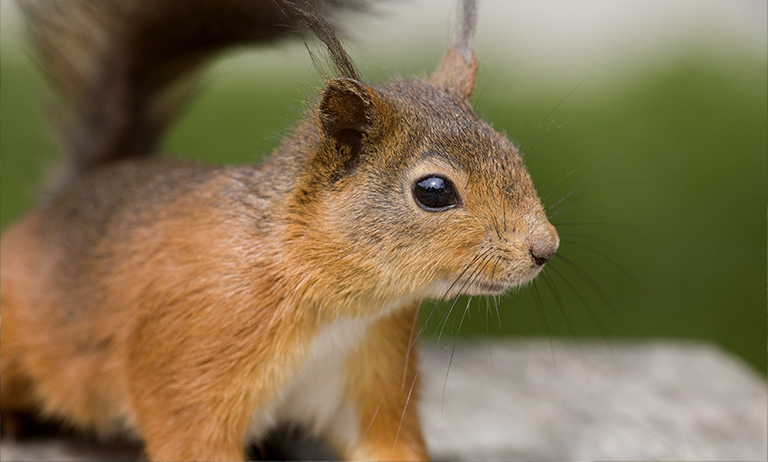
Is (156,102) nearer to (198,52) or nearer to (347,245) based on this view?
(198,52)

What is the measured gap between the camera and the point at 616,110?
3.03 meters

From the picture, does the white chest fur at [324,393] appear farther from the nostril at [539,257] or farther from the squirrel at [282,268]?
the nostril at [539,257]

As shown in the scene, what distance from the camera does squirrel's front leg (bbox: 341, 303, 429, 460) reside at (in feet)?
4.78

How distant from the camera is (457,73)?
4.87 ft

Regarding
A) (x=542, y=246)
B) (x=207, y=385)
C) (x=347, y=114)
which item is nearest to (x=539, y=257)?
(x=542, y=246)

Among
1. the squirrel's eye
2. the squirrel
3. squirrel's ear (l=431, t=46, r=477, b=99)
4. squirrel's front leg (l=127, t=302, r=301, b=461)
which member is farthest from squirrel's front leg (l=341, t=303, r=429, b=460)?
squirrel's ear (l=431, t=46, r=477, b=99)

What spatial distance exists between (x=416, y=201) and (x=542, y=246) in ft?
0.71

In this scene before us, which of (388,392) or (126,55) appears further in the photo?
(126,55)

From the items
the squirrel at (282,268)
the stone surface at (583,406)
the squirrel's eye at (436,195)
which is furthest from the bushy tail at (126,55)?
the stone surface at (583,406)

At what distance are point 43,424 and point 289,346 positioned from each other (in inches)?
36.7

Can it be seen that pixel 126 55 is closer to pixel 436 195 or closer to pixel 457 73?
pixel 457 73

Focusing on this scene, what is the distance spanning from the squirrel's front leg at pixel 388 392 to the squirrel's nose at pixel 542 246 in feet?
1.11

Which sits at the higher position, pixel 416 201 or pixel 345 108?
pixel 345 108

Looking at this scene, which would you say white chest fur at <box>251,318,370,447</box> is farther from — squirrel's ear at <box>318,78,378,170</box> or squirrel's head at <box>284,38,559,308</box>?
squirrel's ear at <box>318,78,378,170</box>
